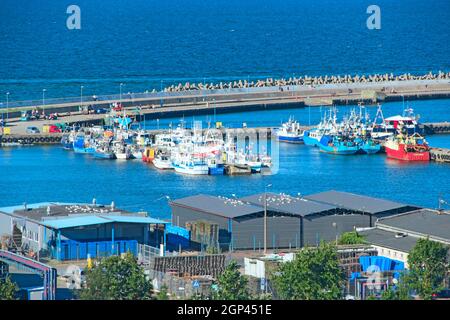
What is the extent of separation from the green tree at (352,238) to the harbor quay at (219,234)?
0.33 ft

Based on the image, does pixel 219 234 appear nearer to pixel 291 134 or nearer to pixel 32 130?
pixel 291 134

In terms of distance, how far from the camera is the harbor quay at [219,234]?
15242 millimetres

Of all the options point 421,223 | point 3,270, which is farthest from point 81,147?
point 3,270

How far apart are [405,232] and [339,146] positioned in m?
14.9

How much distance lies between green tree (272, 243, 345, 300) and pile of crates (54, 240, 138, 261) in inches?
159

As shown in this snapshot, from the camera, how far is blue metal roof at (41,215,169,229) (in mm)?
16922

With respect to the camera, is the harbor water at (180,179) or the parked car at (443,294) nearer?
the parked car at (443,294)

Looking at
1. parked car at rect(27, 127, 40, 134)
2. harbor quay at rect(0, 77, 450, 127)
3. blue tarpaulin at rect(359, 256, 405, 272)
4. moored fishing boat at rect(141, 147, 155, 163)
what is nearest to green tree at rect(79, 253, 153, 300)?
blue tarpaulin at rect(359, 256, 405, 272)

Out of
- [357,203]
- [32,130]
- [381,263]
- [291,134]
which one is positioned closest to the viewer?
[381,263]

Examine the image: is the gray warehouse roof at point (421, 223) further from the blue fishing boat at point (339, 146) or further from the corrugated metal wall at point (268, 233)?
the blue fishing boat at point (339, 146)

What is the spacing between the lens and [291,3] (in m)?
117

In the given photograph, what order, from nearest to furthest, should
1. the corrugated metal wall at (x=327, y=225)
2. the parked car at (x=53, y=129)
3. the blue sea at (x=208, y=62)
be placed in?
the corrugated metal wall at (x=327, y=225), the blue sea at (x=208, y=62), the parked car at (x=53, y=129)

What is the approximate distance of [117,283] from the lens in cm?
1213

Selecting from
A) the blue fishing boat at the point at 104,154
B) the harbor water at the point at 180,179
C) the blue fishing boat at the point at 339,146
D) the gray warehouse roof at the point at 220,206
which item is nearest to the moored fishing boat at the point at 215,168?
the harbor water at the point at 180,179
